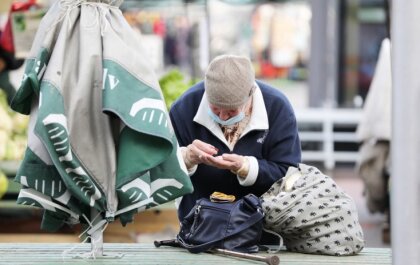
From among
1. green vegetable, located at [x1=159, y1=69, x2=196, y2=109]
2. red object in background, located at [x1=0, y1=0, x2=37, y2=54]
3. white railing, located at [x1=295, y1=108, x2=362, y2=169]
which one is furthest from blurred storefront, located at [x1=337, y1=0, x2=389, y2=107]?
red object in background, located at [x1=0, y1=0, x2=37, y2=54]

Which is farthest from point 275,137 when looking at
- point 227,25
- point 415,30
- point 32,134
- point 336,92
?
point 336,92

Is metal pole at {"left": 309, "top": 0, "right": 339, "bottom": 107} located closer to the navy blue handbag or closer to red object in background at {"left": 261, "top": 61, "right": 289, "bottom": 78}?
red object in background at {"left": 261, "top": 61, "right": 289, "bottom": 78}

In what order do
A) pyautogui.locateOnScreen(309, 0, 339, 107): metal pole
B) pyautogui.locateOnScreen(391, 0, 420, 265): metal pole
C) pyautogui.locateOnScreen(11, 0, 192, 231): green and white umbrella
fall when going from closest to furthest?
1. pyautogui.locateOnScreen(391, 0, 420, 265): metal pole
2. pyautogui.locateOnScreen(11, 0, 192, 231): green and white umbrella
3. pyautogui.locateOnScreen(309, 0, 339, 107): metal pole

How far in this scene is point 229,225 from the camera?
4543mm

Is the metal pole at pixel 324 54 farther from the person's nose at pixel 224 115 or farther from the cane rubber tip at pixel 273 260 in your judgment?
the cane rubber tip at pixel 273 260

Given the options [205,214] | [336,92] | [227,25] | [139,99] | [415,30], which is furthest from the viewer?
[336,92]

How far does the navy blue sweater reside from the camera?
4.78 metres

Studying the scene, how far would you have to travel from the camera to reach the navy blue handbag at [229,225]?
4.54 m

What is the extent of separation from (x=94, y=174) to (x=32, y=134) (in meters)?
0.28

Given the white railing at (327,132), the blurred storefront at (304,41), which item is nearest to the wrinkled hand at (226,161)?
the blurred storefront at (304,41)

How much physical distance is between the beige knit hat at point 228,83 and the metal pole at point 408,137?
6.12ft

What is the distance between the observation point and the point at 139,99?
424 cm

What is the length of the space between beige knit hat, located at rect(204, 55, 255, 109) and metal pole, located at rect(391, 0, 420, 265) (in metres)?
1.87

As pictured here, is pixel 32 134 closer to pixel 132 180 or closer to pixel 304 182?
pixel 132 180
